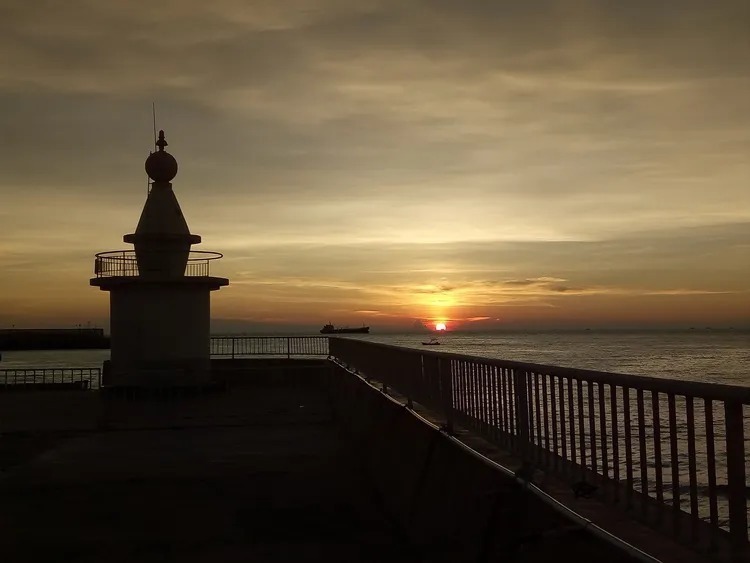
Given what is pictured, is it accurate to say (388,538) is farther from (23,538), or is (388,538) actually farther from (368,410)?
(368,410)

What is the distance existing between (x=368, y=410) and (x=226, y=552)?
5885 millimetres

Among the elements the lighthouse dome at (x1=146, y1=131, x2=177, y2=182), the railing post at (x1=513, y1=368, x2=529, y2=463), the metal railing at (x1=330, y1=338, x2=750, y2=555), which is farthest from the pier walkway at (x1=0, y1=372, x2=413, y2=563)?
the lighthouse dome at (x1=146, y1=131, x2=177, y2=182)

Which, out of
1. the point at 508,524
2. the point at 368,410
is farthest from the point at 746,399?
the point at 368,410

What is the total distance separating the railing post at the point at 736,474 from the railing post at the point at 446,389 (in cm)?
A: 450

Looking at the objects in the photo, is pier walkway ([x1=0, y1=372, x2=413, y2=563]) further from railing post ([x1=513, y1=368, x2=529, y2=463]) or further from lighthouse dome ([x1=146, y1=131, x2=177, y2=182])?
lighthouse dome ([x1=146, y1=131, x2=177, y2=182])

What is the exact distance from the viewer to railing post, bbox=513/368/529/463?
6.49 meters

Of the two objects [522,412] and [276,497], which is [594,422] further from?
[276,497]

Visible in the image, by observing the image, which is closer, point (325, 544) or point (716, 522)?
point (716, 522)

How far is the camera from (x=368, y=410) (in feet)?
43.7

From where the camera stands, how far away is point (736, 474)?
146 inches

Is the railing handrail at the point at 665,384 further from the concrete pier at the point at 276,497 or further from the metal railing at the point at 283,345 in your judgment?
the metal railing at the point at 283,345

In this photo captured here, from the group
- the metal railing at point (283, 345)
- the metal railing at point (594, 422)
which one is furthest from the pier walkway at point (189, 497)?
the metal railing at point (283, 345)

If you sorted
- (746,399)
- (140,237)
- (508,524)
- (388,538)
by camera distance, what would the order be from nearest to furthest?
(746,399) → (508,524) → (388,538) → (140,237)

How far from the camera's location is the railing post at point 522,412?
6492mm
